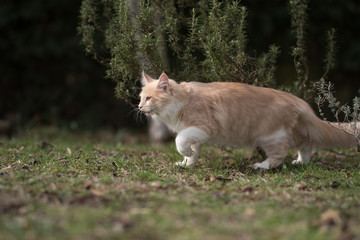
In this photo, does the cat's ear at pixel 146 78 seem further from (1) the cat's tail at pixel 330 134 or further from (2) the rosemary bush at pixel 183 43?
(1) the cat's tail at pixel 330 134

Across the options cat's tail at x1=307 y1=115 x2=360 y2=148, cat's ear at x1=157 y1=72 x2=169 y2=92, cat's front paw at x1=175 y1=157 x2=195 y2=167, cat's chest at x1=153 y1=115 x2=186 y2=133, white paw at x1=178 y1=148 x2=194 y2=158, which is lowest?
cat's front paw at x1=175 y1=157 x2=195 y2=167

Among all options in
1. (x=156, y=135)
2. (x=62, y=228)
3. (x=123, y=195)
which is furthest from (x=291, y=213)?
(x=156, y=135)

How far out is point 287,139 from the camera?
14.7 ft

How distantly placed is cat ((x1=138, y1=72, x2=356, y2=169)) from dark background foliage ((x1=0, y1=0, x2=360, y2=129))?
369 cm

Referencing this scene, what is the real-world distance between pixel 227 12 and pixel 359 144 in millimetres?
2027

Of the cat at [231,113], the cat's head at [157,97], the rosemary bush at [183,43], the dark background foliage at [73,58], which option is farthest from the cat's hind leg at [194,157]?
the dark background foliage at [73,58]

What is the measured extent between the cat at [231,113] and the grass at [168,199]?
0.32 metres

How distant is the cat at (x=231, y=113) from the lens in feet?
14.4

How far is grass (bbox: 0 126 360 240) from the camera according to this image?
8.10 feet

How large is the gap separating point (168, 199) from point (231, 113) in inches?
63.9

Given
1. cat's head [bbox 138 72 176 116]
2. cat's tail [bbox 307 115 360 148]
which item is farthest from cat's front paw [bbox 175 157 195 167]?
cat's tail [bbox 307 115 360 148]

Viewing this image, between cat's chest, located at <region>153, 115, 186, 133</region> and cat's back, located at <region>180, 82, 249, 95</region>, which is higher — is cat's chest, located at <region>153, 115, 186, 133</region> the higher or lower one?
the lower one

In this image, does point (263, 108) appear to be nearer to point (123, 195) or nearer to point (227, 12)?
point (227, 12)

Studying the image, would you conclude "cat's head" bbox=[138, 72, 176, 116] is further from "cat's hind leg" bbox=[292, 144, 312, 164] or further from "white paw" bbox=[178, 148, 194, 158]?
"cat's hind leg" bbox=[292, 144, 312, 164]
